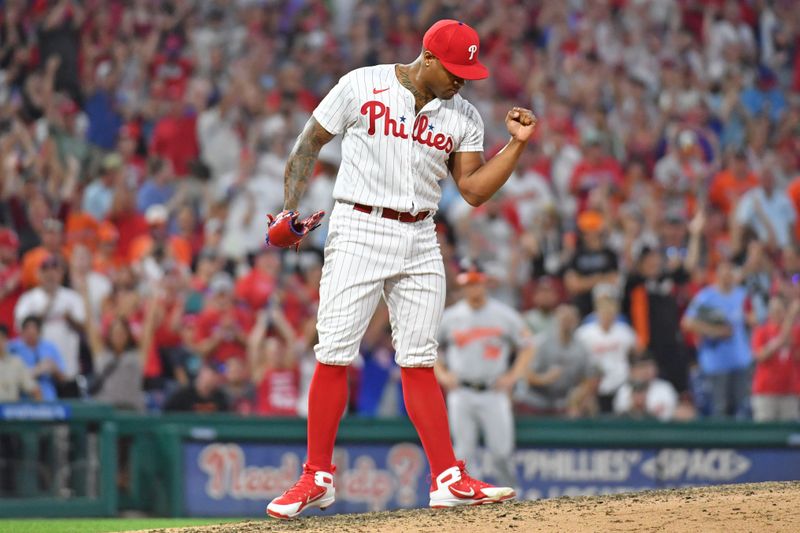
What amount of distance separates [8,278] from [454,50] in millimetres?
7221

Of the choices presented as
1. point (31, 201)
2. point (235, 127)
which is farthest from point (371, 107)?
point (235, 127)

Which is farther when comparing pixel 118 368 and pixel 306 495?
Result: pixel 118 368

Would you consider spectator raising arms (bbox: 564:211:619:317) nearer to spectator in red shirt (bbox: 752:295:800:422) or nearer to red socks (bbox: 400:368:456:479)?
spectator in red shirt (bbox: 752:295:800:422)

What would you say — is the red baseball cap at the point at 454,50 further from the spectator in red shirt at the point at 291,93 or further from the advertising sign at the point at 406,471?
the spectator in red shirt at the point at 291,93

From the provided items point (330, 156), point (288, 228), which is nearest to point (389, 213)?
point (288, 228)

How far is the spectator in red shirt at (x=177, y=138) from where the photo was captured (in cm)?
1414

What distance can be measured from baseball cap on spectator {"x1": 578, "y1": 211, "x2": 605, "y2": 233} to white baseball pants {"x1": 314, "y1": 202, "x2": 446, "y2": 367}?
7428mm

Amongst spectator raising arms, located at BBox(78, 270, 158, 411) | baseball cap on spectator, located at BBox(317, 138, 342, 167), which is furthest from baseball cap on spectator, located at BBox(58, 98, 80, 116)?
spectator raising arms, located at BBox(78, 270, 158, 411)

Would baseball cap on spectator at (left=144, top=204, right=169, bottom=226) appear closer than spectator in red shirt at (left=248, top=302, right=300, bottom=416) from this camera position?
No

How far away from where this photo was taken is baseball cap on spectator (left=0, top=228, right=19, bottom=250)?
12.1 meters

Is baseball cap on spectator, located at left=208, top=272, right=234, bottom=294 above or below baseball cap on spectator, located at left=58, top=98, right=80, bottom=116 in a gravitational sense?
below

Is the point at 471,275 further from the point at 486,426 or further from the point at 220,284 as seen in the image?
the point at 220,284

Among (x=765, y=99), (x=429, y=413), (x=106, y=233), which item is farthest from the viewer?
(x=765, y=99)

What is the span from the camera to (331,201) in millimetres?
13227
